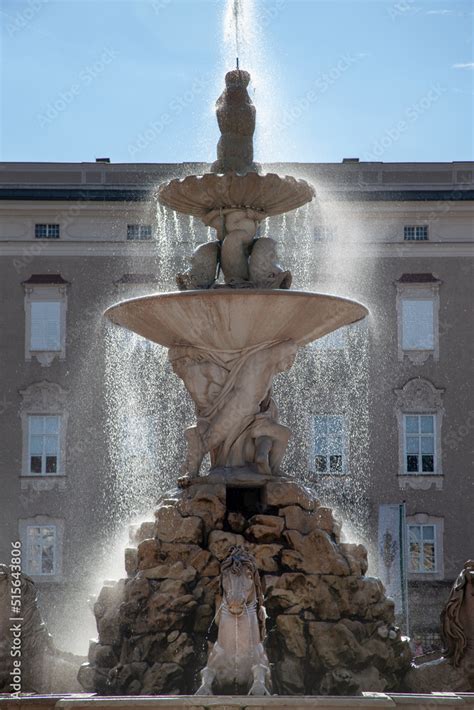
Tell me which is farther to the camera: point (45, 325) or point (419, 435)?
point (45, 325)

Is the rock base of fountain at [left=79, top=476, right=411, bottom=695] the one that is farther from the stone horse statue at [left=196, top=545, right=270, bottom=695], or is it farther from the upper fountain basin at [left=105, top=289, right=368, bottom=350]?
the upper fountain basin at [left=105, top=289, right=368, bottom=350]

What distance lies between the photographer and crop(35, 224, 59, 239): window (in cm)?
3994

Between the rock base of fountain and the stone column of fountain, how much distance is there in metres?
0.01

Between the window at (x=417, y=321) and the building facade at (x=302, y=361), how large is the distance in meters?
0.06

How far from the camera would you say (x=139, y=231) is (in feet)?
129

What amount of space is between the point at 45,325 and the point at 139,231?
385 cm

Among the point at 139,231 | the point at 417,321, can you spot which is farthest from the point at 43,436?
the point at 417,321

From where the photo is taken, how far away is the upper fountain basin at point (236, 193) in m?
14.5

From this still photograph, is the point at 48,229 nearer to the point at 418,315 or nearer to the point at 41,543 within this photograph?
the point at 41,543

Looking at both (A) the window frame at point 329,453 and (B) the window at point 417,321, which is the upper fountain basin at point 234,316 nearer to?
(A) the window frame at point 329,453

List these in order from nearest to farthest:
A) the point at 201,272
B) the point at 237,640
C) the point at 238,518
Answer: the point at 237,640
the point at 238,518
the point at 201,272

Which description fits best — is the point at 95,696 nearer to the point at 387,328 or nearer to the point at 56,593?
the point at 56,593

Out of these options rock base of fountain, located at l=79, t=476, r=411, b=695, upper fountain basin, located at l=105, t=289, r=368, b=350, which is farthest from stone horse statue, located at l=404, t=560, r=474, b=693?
upper fountain basin, located at l=105, t=289, r=368, b=350

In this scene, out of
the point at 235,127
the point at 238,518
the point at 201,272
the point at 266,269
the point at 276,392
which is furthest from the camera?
the point at 276,392
